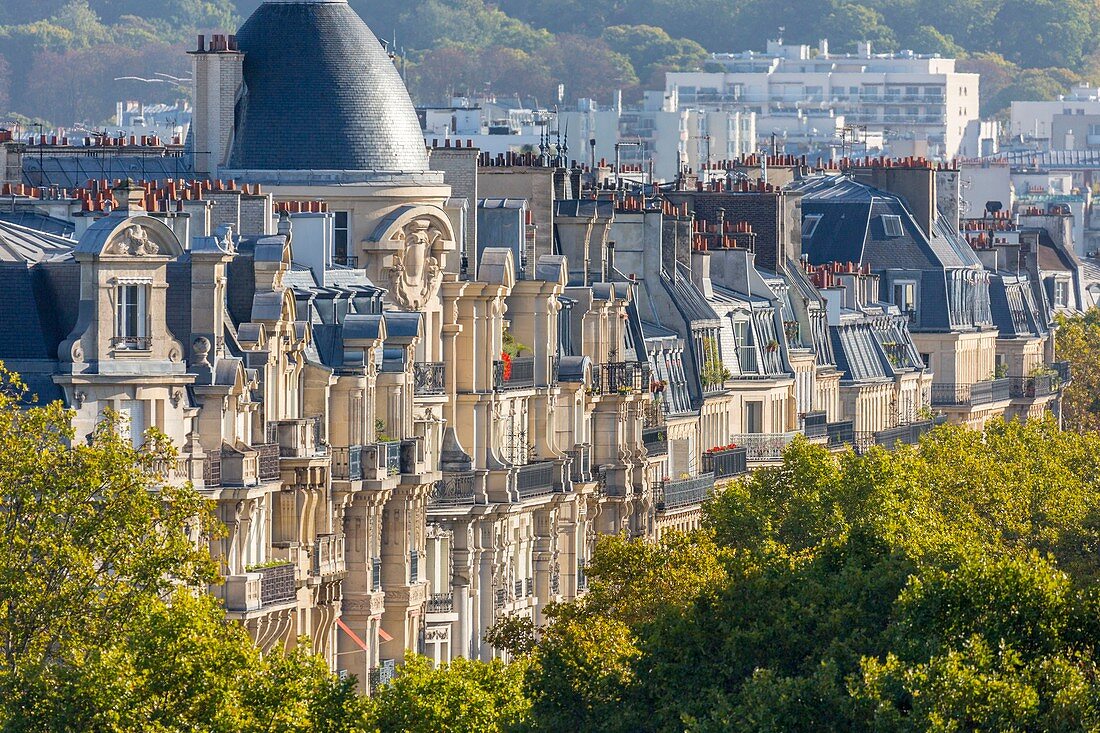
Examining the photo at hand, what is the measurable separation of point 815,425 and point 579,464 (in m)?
27.2

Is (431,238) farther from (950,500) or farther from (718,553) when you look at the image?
(950,500)

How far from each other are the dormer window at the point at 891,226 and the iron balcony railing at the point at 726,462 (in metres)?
29.7

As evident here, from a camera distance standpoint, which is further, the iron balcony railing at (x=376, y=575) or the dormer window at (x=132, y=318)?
the iron balcony railing at (x=376, y=575)

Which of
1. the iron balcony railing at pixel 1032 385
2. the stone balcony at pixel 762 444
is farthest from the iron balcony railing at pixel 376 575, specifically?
the iron balcony railing at pixel 1032 385

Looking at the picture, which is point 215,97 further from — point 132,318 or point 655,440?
point 655,440

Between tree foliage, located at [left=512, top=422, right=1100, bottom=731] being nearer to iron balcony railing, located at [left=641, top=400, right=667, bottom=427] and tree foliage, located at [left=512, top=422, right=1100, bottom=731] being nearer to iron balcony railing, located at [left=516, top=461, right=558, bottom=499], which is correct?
iron balcony railing, located at [left=516, top=461, right=558, bottom=499]

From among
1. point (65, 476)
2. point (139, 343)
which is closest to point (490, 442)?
point (139, 343)

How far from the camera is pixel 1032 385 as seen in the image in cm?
16225

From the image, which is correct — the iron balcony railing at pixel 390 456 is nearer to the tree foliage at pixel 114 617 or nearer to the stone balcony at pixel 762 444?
the tree foliage at pixel 114 617

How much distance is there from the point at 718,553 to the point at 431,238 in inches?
370

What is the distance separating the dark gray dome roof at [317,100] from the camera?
97.7m

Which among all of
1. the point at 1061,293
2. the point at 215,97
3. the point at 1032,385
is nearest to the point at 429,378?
the point at 215,97

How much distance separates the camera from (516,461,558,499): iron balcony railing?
4016 inches

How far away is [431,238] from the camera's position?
97625mm
